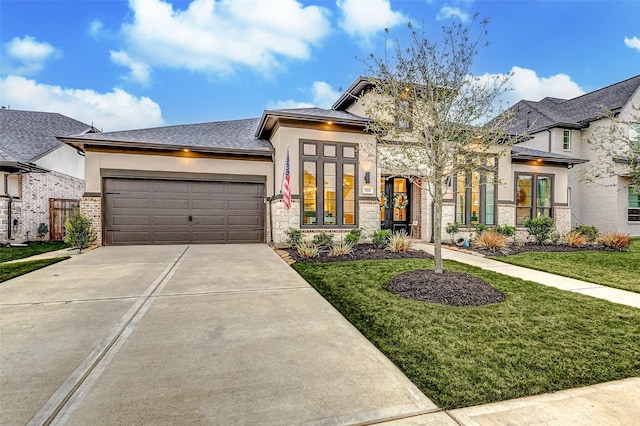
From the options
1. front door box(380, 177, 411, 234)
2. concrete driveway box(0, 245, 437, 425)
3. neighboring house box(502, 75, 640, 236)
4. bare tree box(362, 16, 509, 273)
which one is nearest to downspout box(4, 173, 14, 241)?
concrete driveway box(0, 245, 437, 425)

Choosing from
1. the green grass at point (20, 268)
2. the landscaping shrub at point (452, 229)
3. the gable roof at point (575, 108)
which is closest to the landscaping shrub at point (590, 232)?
the landscaping shrub at point (452, 229)

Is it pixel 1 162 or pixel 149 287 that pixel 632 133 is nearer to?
pixel 149 287

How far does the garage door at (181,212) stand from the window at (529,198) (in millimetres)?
10789

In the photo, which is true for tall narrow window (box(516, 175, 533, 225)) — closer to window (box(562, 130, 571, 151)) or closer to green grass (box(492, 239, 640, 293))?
green grass (box(492, 239, 640, 293))

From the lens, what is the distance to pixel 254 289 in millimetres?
5047

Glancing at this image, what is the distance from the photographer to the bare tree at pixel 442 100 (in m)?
5.24

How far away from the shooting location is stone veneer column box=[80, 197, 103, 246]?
9.97 meters

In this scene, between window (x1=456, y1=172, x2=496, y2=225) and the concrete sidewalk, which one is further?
window (x1=456, y1=172, x2=496, y2=225)

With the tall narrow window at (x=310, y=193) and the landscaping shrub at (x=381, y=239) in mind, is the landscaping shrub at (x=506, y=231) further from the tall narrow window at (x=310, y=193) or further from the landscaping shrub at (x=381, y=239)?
the tall narrow window at (x=310, y=193)

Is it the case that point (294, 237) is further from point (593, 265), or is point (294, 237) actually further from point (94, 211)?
point (593, 265)

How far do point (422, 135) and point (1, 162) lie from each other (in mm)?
14557

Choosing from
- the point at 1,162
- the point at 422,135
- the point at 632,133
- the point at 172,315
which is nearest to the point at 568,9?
the point at 632,133

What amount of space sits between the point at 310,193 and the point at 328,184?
2.31 feet

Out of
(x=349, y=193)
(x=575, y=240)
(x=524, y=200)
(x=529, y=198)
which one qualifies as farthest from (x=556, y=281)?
(x=529, y=198)
